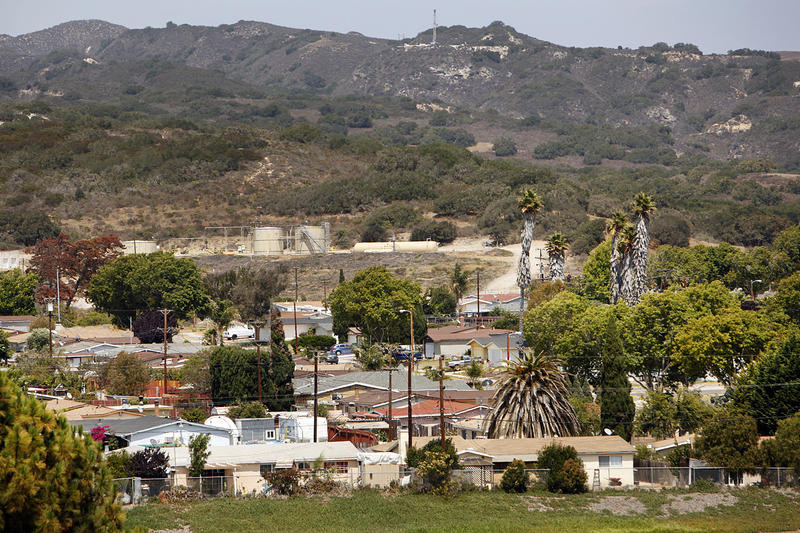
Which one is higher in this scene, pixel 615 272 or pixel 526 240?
pixel 526 240

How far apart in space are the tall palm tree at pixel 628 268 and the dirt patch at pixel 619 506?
31434mm

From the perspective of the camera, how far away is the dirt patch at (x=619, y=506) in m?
42.0

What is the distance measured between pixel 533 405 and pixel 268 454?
11.7m

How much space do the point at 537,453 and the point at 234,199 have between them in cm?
13660

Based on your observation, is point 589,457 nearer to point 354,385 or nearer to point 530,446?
point 530,446

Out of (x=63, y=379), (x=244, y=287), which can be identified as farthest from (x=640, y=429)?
(x=244, y=287)

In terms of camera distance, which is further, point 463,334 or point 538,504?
point 463,334

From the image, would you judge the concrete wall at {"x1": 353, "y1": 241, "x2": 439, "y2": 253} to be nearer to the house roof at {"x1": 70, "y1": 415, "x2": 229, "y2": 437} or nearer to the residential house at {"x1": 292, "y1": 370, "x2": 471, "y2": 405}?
the residential house at {"x1": 292, "y1": 370, "x2": 471, "y2": 405}

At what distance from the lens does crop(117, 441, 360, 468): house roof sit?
45.0 m

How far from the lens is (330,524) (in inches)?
1553

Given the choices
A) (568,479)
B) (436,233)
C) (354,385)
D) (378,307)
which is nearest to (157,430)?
(568,479)

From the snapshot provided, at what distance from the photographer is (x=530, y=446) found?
155ft

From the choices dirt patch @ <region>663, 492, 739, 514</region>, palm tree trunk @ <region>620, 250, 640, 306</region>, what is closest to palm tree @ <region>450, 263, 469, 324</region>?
palm tree trunk @ <region>620, 250, 640, 306</region>

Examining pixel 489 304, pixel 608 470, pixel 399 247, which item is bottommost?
pixel 608 470
